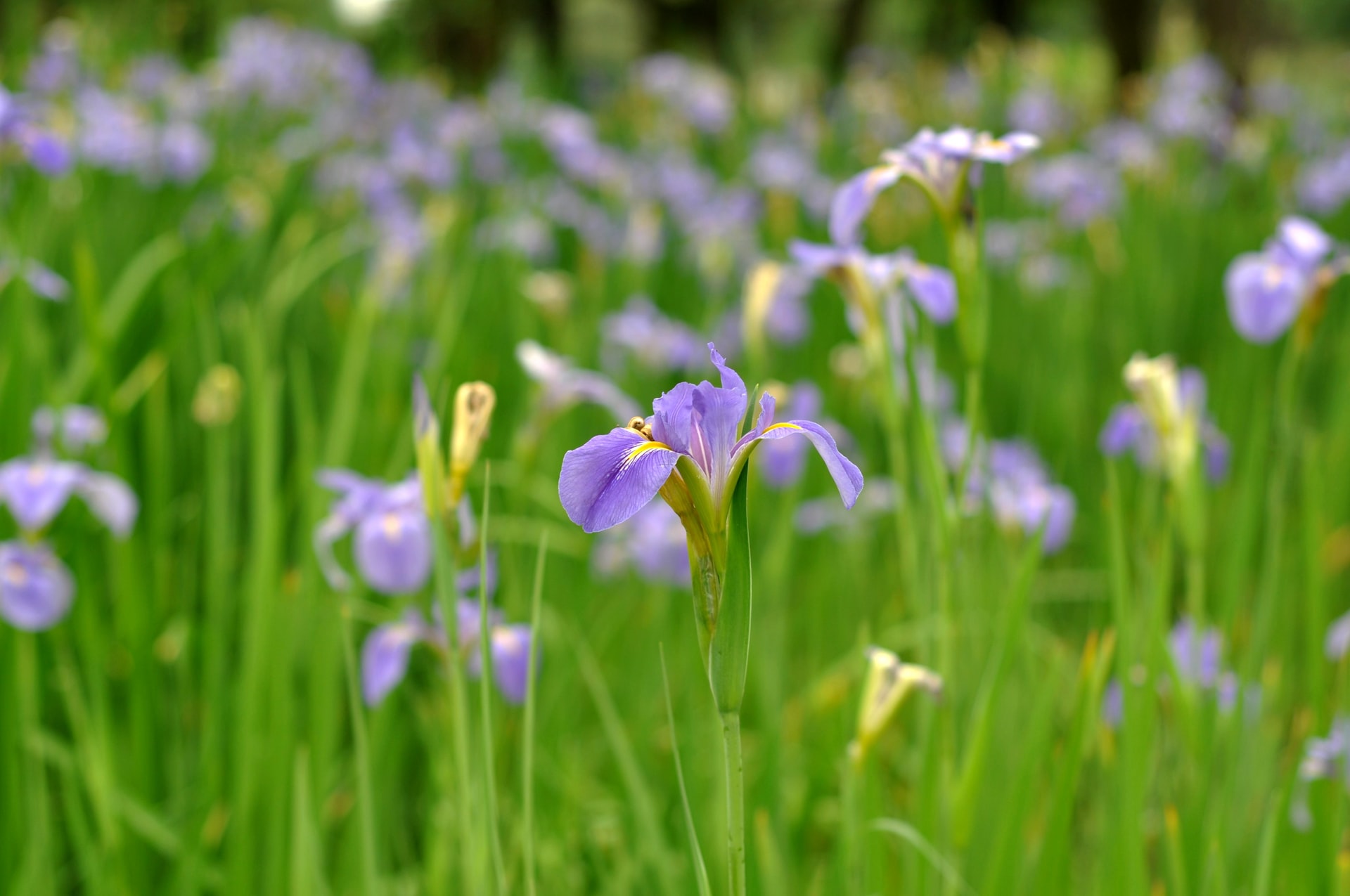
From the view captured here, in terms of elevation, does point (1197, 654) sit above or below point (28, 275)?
below

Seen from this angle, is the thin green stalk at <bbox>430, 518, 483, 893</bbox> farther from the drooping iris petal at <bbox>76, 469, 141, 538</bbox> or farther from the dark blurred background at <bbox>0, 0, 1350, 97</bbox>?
the dark blurred background at <bbox>0, 0, 1350, 97</bbox>

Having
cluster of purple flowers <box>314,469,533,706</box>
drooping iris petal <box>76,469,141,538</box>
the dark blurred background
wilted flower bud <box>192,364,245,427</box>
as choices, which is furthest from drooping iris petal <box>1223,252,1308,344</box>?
the dark blurred background

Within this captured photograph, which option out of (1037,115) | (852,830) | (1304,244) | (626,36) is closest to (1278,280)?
(1304,244)

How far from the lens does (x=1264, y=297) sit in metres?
1.78

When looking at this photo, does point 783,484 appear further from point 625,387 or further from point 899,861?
point 899,861

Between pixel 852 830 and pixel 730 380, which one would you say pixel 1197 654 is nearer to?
pixel 852 830

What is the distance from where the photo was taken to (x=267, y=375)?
6.16 ft

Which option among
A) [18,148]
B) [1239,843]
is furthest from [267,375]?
[1239,843]

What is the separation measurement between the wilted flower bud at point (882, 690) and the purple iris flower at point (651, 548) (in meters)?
0.72

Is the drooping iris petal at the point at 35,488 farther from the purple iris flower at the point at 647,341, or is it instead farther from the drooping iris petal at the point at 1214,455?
the drooping iris petal at the point at 1214,455

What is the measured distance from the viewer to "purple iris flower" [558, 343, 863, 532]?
2.30ft

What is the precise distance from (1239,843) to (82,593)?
1.70 m

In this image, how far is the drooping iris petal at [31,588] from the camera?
Result: 4.90 ft

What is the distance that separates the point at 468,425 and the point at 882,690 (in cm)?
49
